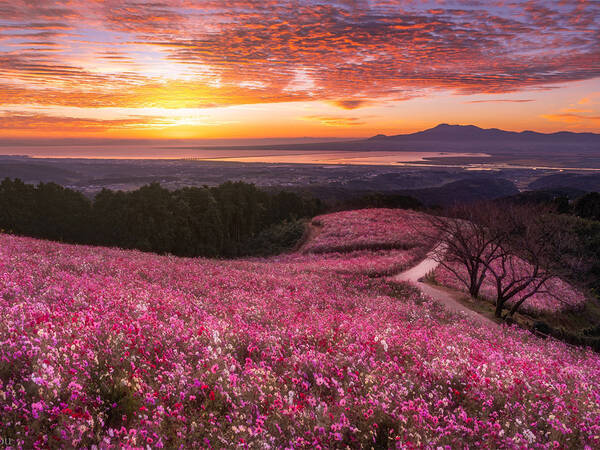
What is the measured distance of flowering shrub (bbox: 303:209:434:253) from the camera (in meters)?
46.6

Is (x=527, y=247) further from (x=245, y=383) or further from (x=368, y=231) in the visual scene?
(x=368, y=231)

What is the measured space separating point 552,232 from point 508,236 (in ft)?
10.6

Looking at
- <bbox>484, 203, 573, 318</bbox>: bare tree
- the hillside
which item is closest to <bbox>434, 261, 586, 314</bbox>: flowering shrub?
<bbox>484, 203, 573, 318</bbox>: bare tree

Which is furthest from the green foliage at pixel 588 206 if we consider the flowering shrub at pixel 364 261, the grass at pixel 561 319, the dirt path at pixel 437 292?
the dirt path at pixel 437 292

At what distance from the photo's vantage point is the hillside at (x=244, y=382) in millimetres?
5484

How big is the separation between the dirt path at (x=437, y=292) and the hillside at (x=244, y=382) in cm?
1095

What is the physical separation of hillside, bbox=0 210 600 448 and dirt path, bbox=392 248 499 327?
35.9ft

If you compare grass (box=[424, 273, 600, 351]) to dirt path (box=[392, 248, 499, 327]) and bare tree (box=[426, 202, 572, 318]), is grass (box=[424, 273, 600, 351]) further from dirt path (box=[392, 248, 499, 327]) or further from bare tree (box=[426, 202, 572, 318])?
bare tree (box=[426, 202, 572, 318])

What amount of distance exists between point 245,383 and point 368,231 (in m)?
46.5

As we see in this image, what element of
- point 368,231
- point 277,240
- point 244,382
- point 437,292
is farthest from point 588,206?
point 244,382

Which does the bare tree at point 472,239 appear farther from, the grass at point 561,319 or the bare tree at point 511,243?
the grass at point 561,319

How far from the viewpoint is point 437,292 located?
27969 millimetres

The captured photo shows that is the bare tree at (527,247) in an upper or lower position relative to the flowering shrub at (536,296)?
upper

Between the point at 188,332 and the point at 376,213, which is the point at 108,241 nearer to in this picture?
the point at 376,213
